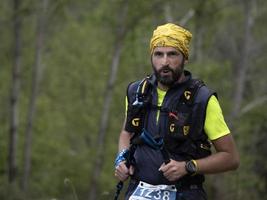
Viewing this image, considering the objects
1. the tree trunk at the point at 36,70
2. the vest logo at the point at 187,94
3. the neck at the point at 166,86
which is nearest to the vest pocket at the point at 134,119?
the neck at the point at 166,86

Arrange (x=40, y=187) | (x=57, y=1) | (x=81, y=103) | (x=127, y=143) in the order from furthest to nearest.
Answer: (x=81, y=103), (x=40, y=187), (x=57, y=1), (x=127, y=143)

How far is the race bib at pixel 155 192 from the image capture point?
16.1ft

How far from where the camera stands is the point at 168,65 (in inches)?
193

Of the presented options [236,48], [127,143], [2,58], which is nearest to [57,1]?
[2,58]

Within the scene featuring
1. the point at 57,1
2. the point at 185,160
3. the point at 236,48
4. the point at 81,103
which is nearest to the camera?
the point at 185,160

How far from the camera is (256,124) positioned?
27234 millimetres

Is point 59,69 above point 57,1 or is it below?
below

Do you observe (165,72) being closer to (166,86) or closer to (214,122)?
(166,86)

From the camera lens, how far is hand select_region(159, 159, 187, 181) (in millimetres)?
4688

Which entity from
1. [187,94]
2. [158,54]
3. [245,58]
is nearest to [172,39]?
[158,54]

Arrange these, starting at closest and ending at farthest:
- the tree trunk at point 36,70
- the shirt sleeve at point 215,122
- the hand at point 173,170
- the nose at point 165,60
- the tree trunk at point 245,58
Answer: the hand at point 173,170
the shirt sleeve at point 215,122
the nose at point 165,60
the tree trunk at point 36,70
the tree trunk at point 245,58

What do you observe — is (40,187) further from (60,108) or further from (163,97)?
(163,97)

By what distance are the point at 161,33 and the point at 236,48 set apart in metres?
30.1

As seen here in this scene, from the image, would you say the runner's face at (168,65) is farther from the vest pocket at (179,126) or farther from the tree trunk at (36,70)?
the tree trunk at (36,70)
